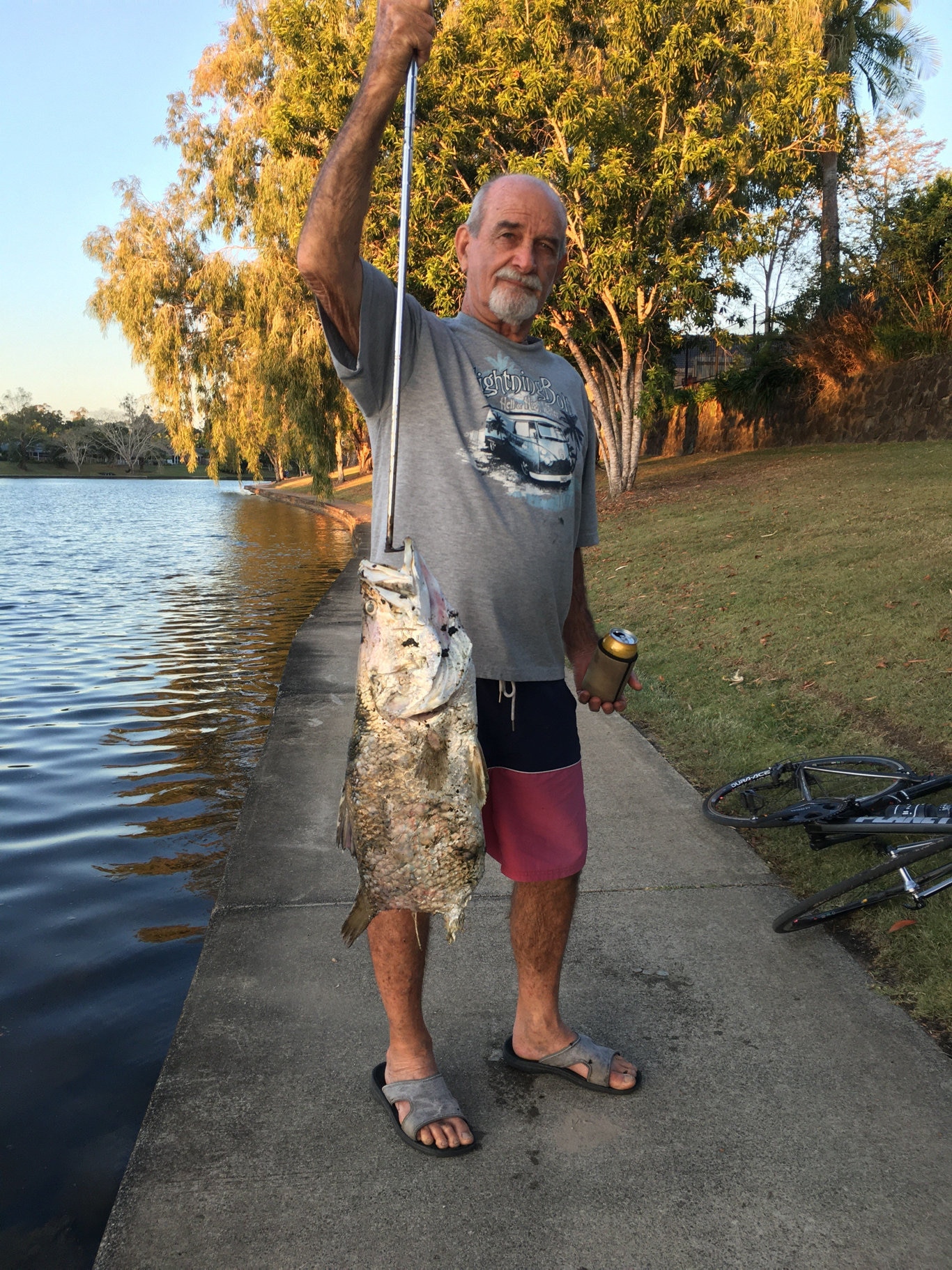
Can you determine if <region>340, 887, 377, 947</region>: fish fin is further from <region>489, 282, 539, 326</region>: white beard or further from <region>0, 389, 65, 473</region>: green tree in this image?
<region>0, 389, 65, 473</region>: green tree

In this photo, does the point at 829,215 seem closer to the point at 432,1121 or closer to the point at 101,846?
the point at 101,846

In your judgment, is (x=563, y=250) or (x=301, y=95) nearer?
(x=563, y=250)

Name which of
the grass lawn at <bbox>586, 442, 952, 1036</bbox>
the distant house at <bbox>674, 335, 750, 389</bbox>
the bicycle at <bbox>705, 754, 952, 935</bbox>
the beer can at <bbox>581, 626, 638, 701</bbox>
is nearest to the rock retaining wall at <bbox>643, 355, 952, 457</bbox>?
the distant house at <bbox>674, 335, 750, 389</bbox>

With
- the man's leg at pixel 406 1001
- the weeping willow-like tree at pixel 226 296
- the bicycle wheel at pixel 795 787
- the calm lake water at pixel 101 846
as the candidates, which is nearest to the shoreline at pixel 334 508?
the weeping willow-like tree at pixel 226 296

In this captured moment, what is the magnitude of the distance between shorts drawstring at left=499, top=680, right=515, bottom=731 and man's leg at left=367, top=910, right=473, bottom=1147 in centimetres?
56

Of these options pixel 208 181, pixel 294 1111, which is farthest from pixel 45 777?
pixel 208 181

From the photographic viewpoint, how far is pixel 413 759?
2008mm

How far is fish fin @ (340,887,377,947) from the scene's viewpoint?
7.16 ft

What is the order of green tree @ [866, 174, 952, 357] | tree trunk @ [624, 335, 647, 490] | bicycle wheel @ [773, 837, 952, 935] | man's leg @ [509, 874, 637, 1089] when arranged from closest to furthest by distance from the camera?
1. man's leg @ [509, 874, 637, 1089]
2. bicycle wheel @ [773, 837, 952, 935]
3. tree trunk @ [624, 335, 647, 490]
4. green tree @ [866, 174, 952, 357]

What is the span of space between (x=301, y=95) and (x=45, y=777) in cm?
1429

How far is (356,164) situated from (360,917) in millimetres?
1703

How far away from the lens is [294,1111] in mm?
2488

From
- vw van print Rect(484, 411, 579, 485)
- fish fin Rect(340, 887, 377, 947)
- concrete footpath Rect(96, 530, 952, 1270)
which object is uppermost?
vw van print Rect(484, 411, 579, 485)

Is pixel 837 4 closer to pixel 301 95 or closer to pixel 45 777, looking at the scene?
pixel 301 95
